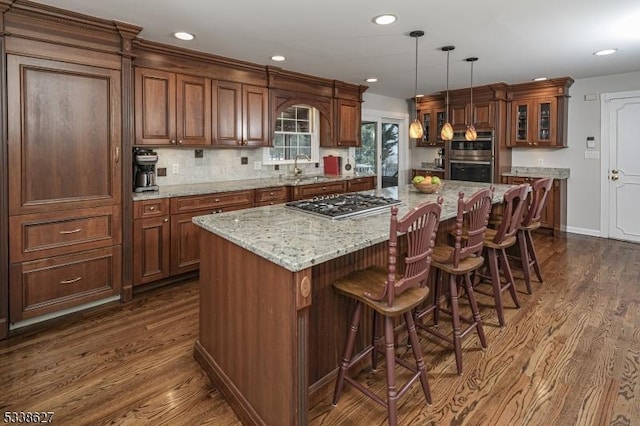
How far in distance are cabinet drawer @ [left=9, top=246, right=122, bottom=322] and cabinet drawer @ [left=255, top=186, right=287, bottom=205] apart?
1.62 meters

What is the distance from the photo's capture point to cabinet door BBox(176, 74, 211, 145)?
3928mm

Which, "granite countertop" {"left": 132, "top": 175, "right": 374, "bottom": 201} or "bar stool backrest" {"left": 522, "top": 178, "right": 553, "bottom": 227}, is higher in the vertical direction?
"granite countertop" {"left": 132, "top": 175, "right": 374, "bottom": 201}

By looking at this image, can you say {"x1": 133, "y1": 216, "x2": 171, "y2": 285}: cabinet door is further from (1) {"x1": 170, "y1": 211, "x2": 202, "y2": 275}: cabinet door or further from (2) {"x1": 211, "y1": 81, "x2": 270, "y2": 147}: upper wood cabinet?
(2) {"x1": 211, "y1": 81, "x2": 270, "y2": 147}: upper wood cabinet

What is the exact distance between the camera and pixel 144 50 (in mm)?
3635

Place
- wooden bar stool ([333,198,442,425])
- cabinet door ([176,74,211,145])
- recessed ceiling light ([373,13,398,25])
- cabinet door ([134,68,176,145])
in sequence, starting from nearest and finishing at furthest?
wooden bar stool ([333,198,442,425]) → recessed ceiling light ([373,13,398,25]) → cabinet door ([134,68,176,145]) → cabinet door ([176,74,211,145])

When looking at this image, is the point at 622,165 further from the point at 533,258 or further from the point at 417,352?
the point at 417,352

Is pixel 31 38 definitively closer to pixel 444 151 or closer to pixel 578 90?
pixel 444 151

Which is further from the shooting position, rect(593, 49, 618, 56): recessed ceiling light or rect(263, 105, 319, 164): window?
rect(263, 105, 319, 164): window

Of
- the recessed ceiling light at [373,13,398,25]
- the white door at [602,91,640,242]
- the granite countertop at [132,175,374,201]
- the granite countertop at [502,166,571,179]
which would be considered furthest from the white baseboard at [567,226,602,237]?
the recessed ceiling light at [373,13,398,25]

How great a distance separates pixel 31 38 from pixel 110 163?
993 mm

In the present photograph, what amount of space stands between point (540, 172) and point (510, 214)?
12.7ft

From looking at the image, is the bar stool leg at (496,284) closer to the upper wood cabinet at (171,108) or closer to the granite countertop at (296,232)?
the granite countertop at (296,232)

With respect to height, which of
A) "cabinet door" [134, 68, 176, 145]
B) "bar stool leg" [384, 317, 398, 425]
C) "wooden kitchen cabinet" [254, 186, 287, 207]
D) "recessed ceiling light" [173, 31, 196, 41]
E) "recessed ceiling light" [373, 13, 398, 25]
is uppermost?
"recessed ceiling light" [173, 31, 196, 41]

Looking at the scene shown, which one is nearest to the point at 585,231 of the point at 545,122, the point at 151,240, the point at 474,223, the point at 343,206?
the point at 545,122
